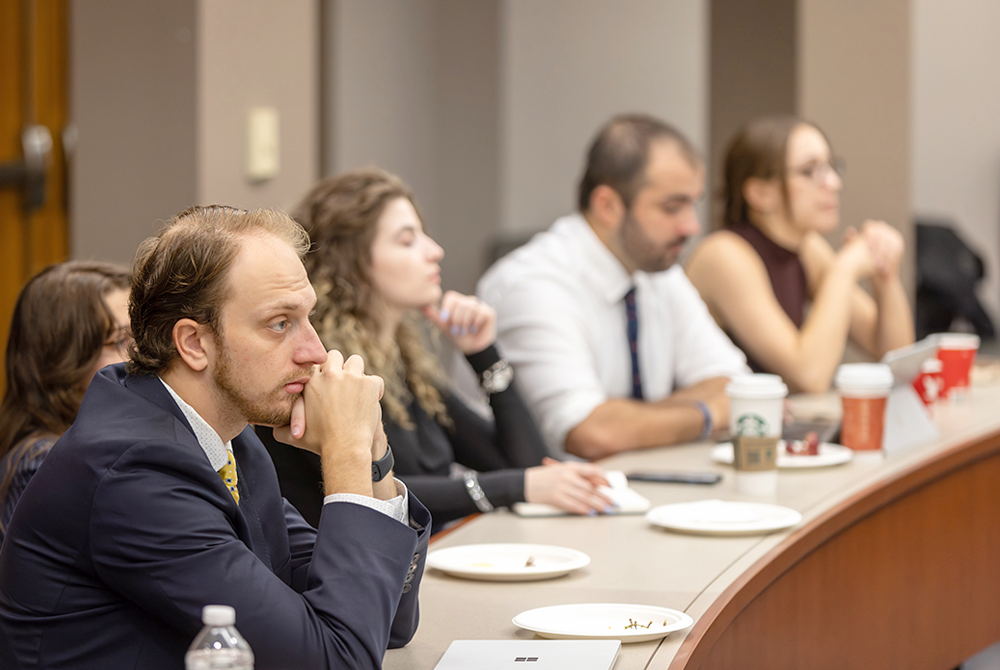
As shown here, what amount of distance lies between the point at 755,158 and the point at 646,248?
69 centimetres

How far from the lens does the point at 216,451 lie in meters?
1.03

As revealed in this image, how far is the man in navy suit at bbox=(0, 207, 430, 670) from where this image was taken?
90 centimetres

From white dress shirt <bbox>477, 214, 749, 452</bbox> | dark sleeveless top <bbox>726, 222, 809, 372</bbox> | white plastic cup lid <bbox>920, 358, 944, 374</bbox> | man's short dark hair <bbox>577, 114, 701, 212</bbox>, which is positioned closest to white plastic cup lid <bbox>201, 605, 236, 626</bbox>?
white dress shirt <bbox>477, 214, 749, 452</bbox>

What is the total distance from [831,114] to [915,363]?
1.63 metres

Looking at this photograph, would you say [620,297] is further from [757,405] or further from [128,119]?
[128,119]

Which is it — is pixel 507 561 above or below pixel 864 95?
below

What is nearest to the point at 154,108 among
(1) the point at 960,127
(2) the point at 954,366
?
(2) the point at 954,366

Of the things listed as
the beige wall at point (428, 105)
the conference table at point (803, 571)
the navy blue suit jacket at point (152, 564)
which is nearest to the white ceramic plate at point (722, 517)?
the conference table at point (803, 571)

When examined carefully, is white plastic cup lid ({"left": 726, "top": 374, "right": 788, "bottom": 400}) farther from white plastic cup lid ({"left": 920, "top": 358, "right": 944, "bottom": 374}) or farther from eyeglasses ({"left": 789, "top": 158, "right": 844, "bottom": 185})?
eyeglasses ({"left": 789, "top": 158, "right": 844, "bottom": 185})

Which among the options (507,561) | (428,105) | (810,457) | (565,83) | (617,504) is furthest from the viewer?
(565,83)

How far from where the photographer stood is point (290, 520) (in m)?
1.21

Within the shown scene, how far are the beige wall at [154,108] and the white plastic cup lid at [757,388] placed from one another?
1.49 meters

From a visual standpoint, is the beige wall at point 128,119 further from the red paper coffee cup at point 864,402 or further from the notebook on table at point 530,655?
the notebook on table at point 530,655

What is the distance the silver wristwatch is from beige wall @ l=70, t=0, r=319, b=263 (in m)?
0.91
